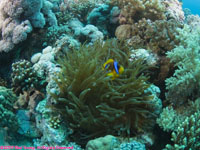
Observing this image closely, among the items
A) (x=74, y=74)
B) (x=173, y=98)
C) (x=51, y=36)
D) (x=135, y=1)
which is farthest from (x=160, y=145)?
(x=135, y=1)

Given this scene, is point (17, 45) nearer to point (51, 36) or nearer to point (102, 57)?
point (51, 36)

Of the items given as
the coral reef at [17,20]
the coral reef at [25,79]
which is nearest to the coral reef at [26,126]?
the coral reef at [25,79]

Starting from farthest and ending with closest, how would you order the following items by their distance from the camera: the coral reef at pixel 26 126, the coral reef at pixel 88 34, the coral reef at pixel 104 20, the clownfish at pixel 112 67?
the coral reef at pixel 104 20, the coral reef at pixel 88 34, the coral reef at pixel 26 126, the clownfish at pixel 112 67

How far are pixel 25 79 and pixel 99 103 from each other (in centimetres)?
180

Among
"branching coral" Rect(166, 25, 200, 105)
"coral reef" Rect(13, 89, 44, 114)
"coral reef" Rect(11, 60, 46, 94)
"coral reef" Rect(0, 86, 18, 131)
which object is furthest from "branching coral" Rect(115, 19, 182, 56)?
"coral reef" Rect(0, 86, 18, 131)

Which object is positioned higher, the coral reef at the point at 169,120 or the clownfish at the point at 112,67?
the clownfish at the point at 112,67

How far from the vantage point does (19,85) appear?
3.72m

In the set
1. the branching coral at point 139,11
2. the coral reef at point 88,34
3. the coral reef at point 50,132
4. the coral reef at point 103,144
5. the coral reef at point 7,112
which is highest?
the branching coral at point 139,11

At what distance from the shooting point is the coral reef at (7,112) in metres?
3.13

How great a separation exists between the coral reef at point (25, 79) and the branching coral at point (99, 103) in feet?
2.98

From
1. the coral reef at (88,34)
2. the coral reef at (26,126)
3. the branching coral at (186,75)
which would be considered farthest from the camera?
the coral reef at (88,34)

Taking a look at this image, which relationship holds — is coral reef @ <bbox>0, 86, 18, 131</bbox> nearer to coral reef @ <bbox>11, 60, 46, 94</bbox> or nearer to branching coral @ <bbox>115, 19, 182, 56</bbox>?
coral reef @ <bbox>11, 60, 46, 94</bbox>

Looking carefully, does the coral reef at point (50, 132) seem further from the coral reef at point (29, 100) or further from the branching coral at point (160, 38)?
the branching coral at point (160, 38)

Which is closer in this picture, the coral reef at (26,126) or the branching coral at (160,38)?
the coral reef at (26,126)
